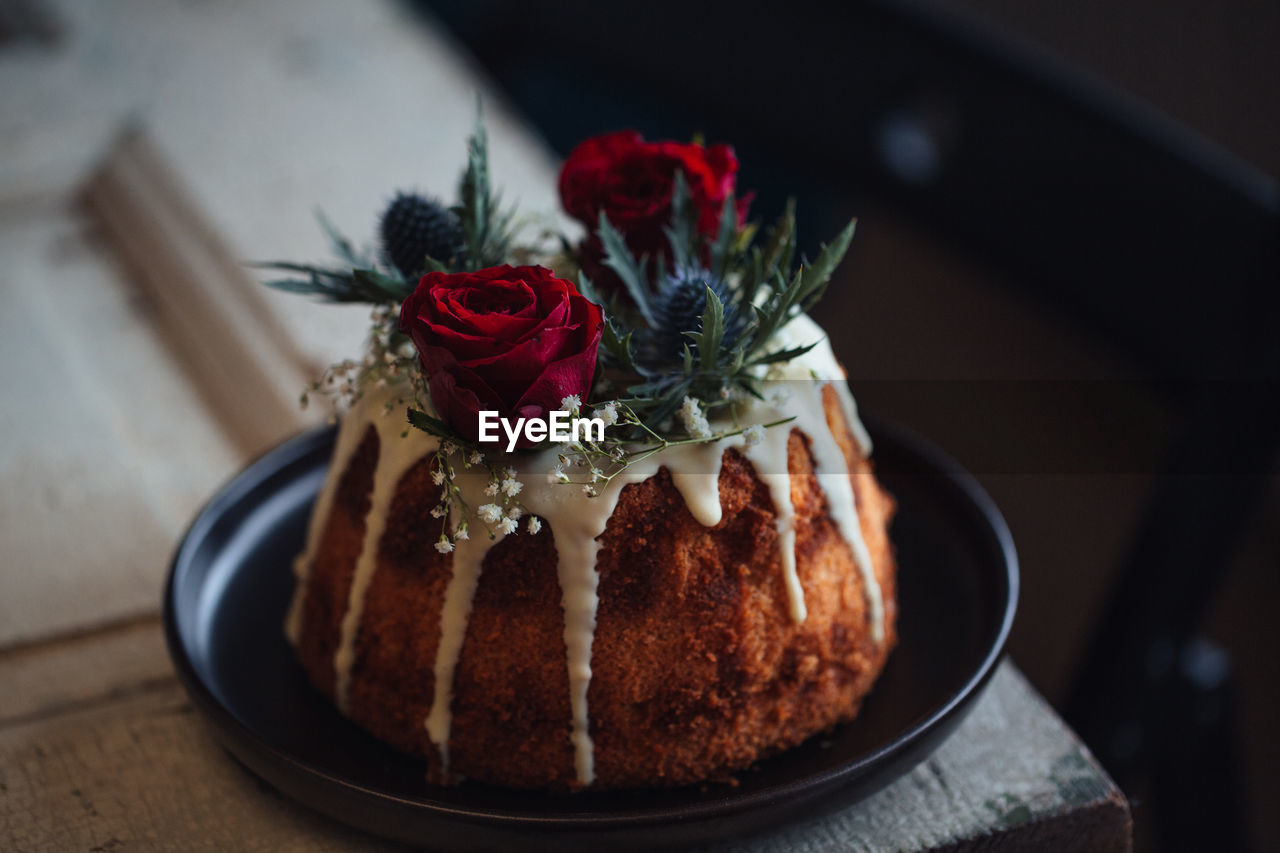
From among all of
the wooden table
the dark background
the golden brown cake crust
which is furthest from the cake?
the dark background

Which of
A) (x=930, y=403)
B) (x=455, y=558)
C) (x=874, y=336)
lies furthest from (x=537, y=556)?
(x=874, y=336)

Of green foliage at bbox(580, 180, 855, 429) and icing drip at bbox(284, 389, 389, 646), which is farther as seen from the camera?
icing drip at bbox(284, 389, 389, 646)

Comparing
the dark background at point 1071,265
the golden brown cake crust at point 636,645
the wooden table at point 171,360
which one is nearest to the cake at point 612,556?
the golden brown cake crust at point 636,645

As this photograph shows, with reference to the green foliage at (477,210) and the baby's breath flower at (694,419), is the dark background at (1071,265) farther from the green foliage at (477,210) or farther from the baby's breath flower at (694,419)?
the green foliage at (477,210)

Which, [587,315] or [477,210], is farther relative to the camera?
[477,210]

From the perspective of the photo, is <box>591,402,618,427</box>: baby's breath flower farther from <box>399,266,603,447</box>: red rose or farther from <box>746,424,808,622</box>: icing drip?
<box>746,424,808,622</box>: icing drip

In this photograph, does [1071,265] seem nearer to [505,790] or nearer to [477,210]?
[477,210]

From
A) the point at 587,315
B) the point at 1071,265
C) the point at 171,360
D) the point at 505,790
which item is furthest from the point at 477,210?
the point at 1071,265
